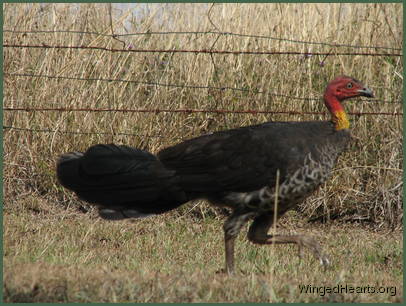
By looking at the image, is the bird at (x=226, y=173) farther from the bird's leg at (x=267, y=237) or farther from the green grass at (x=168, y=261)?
the green grass at (x=168, y=261)

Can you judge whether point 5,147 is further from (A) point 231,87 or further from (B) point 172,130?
(A) point 231,87

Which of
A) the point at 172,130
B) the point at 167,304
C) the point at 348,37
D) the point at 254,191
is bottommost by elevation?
the point at 167,304

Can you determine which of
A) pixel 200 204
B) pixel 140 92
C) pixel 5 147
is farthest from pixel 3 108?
pixel 200 204

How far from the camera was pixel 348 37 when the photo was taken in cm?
922

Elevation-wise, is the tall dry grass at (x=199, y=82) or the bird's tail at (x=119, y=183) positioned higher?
the tall dry grass at (x=199, y=82)

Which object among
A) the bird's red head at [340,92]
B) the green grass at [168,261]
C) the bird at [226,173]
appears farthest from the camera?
Result: the bird's red head at [340,92]

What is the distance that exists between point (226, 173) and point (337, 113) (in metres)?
1.08

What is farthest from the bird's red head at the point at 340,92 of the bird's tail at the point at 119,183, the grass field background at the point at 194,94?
the grass field background at the point at 194,94

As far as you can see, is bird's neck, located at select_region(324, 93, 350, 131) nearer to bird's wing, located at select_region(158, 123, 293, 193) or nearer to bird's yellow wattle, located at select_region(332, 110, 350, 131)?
bird's yellow wattle, located at select_region(332, 110, 350, 131)

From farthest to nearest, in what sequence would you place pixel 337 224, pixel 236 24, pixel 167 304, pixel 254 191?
pixel 236 24
pixel 337 224
pixel 254 191
pixel 167 304

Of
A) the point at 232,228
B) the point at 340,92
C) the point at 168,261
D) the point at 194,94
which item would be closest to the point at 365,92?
the point at 340,92

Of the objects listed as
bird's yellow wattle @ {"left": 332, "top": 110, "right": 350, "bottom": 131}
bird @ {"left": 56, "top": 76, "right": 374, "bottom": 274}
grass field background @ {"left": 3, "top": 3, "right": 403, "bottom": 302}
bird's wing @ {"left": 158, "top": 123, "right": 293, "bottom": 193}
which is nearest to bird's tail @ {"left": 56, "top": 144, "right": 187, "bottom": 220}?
bird @ {"left": 56, "top": 76, "right": 374, "bottom": 274}

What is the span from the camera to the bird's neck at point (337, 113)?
6336mm

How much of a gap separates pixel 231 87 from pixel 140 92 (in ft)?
3.43
